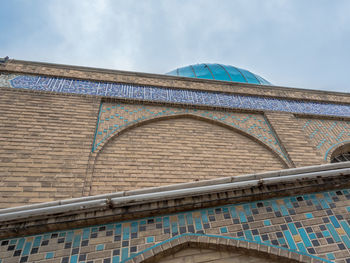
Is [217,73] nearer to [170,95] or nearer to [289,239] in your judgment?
[170,95]

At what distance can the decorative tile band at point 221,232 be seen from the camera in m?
1.89

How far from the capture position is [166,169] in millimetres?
3488

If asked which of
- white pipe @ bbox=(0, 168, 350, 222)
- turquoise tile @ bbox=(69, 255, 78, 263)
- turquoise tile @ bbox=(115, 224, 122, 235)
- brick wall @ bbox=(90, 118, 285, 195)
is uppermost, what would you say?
brick wall @ bbox=(90, 118, 285, 195)

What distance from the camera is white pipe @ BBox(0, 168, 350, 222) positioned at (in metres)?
1.94

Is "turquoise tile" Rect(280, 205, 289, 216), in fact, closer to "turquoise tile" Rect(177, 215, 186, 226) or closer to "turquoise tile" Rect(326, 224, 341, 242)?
"turquoise tile" Rect(326, 224, 341, 242)

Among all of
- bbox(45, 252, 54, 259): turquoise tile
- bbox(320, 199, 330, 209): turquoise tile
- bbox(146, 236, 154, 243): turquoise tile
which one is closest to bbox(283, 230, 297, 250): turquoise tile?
bbox(320, 199, 330, 209): turquoise tile

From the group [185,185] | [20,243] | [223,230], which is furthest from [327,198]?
[20,243]

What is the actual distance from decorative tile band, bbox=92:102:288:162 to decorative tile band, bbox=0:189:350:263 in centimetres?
178

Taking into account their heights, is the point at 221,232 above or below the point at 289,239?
above

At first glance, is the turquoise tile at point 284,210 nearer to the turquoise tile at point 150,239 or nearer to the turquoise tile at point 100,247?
the turquoise tile at point 150,239

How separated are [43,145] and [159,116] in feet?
5.77

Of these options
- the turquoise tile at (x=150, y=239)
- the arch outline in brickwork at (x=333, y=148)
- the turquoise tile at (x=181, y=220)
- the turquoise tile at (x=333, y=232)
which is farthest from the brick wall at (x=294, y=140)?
the turquoise tile at (x=150, y=239)

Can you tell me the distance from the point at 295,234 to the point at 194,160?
1835 mm

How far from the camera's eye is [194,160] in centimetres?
371
